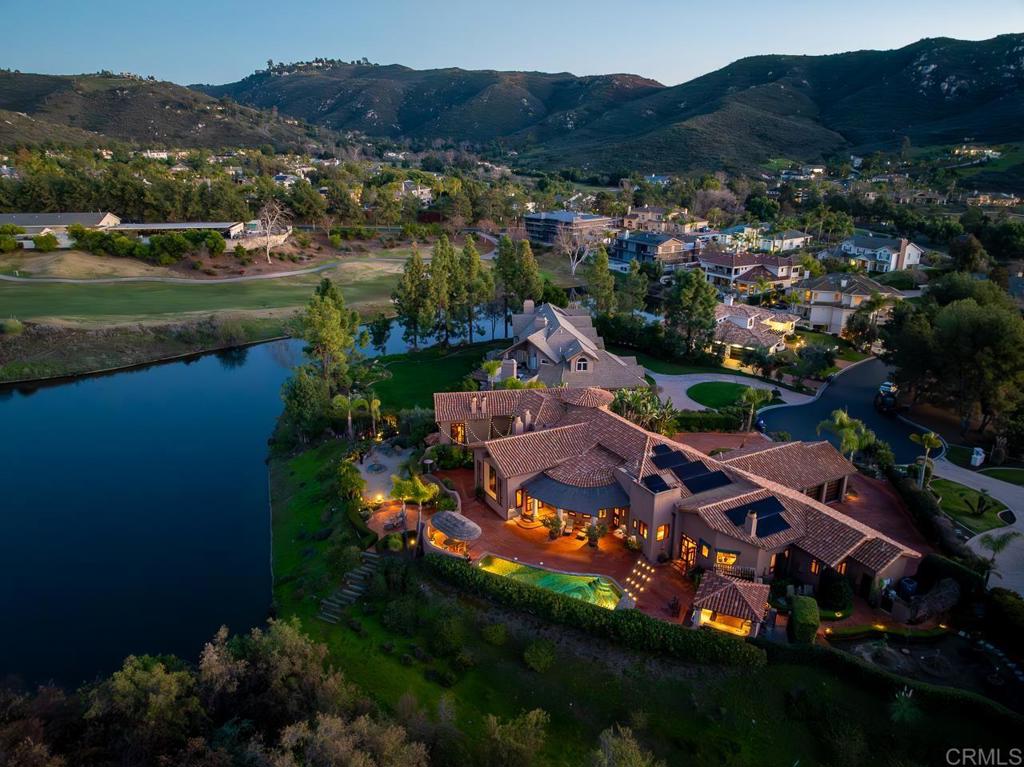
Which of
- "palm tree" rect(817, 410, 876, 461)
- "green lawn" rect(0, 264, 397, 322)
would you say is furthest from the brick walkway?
"green lawn" rect(0, 264, 397, 322)

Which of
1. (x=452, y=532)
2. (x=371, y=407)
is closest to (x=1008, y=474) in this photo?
(x=452, y=532)

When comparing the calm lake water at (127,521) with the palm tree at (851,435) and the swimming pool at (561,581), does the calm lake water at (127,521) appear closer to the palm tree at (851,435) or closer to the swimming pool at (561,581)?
the swimming pool at (561,581)

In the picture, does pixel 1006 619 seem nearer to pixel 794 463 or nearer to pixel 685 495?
pixel 794 463

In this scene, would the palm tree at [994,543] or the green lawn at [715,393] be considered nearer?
the palm tree at [994,543]

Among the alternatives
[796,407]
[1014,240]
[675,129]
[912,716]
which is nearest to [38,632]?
[912,716]

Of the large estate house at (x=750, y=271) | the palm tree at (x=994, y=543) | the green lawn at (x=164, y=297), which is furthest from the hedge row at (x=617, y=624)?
the large estate house at (x=750, y=271)

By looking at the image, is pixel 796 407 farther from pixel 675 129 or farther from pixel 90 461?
pixel 675 129
